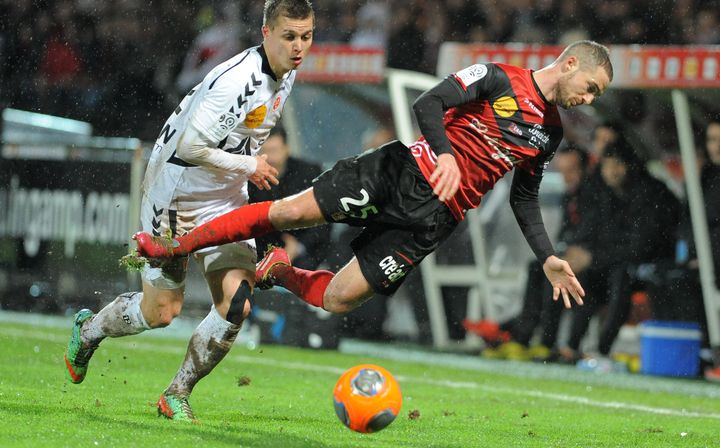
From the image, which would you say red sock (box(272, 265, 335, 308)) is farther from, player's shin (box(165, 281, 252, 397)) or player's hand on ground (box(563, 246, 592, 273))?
player's hand on ground (box(563, 246, 592, 273))

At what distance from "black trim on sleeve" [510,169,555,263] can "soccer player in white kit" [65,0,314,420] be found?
141 cm

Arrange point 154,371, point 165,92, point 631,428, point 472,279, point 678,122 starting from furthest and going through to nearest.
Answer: point 165,92 < point 472,279 < point 678,122 < point 154,371 < point 631,428

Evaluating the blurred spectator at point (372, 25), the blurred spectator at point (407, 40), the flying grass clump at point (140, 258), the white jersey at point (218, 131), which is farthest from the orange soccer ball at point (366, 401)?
the blurred spectator at point (372, 25)

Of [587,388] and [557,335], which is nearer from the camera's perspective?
[587,388]

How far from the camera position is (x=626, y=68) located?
12.5 metres

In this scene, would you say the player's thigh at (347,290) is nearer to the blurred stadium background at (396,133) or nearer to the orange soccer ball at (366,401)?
the orange soccer ball at (366,401)

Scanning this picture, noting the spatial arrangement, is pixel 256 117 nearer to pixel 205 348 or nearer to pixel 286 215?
pixel 286 215

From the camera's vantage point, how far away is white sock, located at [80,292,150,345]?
7.03 metres

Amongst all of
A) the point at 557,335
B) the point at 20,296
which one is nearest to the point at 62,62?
the point at 20,296

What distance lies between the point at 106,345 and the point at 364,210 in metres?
5.91

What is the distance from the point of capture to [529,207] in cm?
698

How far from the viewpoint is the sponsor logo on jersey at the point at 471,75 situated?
642cm

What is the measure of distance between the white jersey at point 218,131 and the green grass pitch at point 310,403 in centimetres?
121

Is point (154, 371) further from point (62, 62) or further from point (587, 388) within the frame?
point (62, 62)
